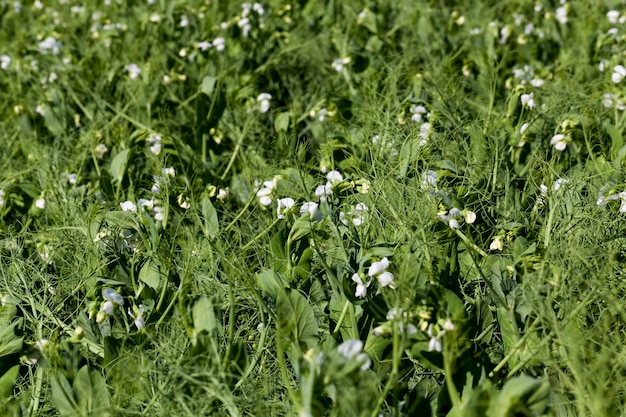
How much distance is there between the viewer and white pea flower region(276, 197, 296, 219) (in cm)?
179

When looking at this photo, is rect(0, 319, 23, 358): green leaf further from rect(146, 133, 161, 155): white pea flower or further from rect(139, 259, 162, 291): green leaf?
rect(146, 133, 161, 155): white pea flower

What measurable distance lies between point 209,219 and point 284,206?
226mm

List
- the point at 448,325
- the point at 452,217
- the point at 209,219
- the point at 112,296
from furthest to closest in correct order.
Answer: the point at 209,219 → the point at 452,217 → the point at 112,296 → the point at 448,325

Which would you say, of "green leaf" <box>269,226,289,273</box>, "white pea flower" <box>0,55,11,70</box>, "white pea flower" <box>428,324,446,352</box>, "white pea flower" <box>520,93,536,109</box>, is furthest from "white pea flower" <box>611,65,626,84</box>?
"white pea flower" <box>0,55,11,70</box>

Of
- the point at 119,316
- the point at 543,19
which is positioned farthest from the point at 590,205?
the point at 543,19

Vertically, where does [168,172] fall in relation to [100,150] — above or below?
above

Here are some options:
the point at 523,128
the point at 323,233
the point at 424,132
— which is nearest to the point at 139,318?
the point at 323,233

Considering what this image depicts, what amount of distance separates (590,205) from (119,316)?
105 centimetres

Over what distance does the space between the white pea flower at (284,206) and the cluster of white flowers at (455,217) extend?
13.6 inches

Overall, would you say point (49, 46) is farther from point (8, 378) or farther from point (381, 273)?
point (381, 273)

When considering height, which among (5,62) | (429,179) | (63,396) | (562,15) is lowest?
(5,62)

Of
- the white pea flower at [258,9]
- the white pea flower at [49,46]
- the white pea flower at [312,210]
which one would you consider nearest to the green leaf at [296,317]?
the white pea flower at [312,210]

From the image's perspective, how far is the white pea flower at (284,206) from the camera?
70.6 inches

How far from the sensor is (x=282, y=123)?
8.29 feet
